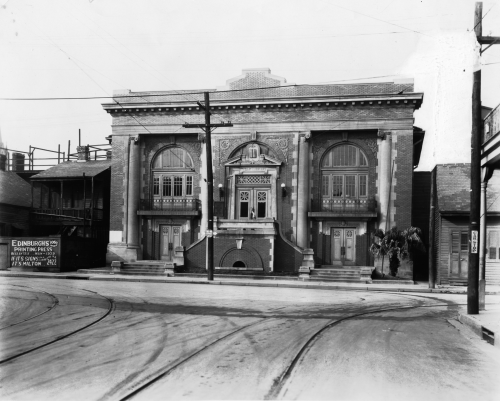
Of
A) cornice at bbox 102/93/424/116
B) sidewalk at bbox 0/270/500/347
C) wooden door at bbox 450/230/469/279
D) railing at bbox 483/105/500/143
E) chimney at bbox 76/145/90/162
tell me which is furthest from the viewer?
chimney at bbox 76/145/90/162

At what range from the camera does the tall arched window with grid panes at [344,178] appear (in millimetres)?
31719

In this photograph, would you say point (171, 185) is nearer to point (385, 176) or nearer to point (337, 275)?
point (337, 275)

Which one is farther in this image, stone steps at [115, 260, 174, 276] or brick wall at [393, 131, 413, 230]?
brick wall at [393, 131, 413, 230]

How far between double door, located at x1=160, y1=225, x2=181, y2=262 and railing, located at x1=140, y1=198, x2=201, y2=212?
1.18 m

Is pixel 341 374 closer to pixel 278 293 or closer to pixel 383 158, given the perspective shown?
pixel 278 293

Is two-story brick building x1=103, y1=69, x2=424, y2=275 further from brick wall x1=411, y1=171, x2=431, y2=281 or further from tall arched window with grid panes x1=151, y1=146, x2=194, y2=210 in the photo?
brick wall x1=411, y1=171, x2=431, y2=281

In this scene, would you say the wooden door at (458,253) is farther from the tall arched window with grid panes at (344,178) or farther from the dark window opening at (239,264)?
the dark window opening at (239,264)

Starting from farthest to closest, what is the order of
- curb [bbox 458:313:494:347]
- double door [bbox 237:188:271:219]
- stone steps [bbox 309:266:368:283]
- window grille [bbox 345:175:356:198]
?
double door [bbox 237:188:271:219] < window grille [bbox 345:175:356:198] < stone steps [bbox 309:266:368:283] < curb [bbox 458:313:494:347]

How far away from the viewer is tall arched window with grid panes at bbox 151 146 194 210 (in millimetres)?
33688

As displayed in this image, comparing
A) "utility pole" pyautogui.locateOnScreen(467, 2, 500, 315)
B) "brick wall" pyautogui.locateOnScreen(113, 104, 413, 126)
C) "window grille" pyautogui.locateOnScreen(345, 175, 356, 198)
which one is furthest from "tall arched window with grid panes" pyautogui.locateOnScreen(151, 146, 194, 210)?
"utility pole" pyautogui.locateOnScreen(467, 2, 500, 315)

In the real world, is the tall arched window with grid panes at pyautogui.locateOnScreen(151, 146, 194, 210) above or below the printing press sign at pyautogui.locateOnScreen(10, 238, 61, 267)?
above

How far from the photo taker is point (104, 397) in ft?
21.3

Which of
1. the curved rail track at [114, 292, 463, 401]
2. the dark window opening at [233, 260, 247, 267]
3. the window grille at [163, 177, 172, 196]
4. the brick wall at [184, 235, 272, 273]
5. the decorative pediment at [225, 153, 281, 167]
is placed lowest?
the dark window opening at [233, 260, 247, 267]

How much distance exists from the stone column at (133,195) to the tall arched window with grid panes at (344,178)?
11164mm
